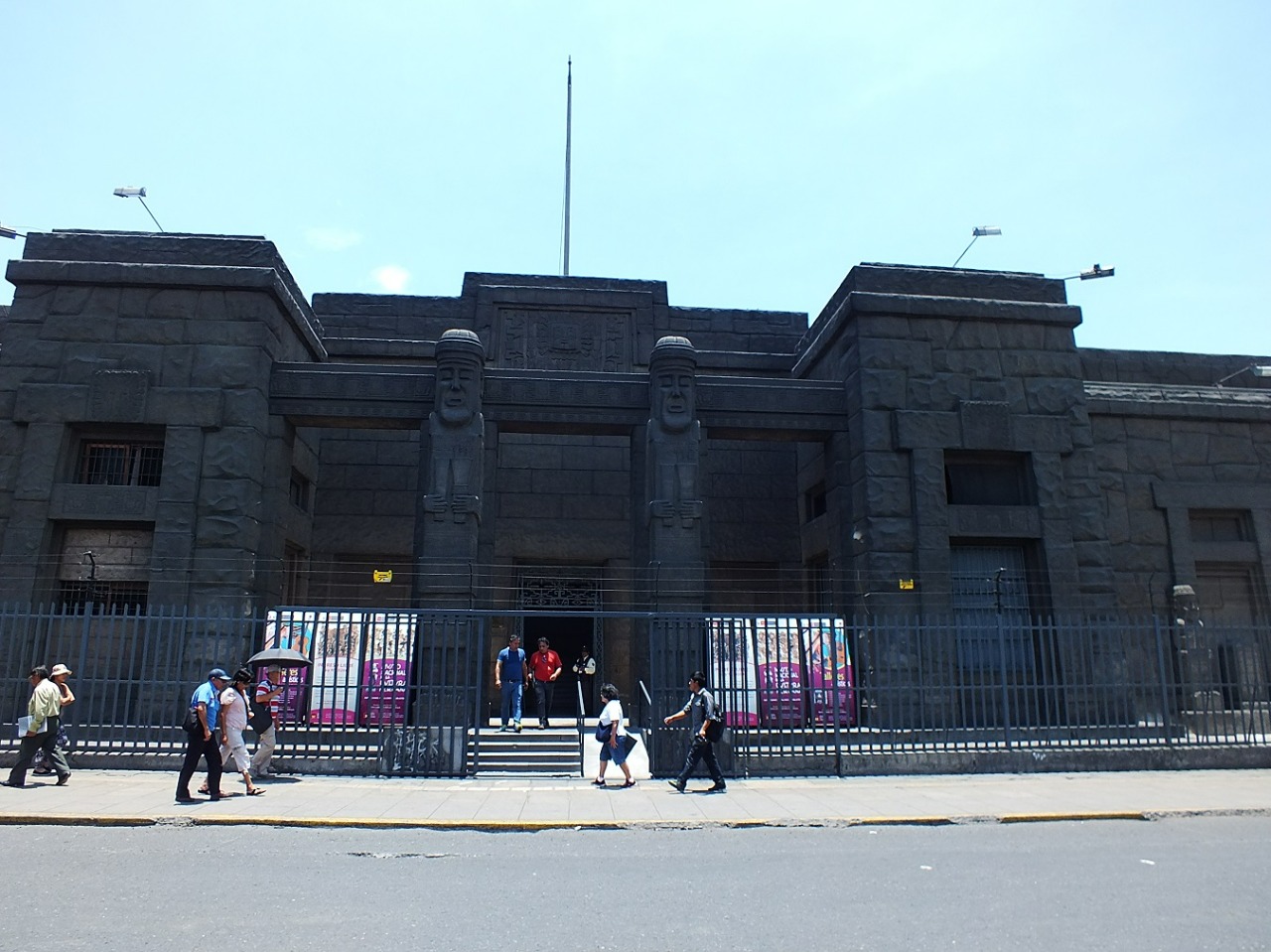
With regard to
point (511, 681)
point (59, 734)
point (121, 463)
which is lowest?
point (59, 734)

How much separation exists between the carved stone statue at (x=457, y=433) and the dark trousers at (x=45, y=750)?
20.7 ft

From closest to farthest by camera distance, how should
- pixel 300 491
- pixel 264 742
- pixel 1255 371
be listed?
pixel 264 742, pixel 300 491, pixel 1255 371

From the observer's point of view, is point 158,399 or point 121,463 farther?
point 121,463

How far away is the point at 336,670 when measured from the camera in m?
12.2

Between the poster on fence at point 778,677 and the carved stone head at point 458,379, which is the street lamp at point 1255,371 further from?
the carved stone head at point 458,379

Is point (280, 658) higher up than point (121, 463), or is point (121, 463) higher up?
point (121, 463)

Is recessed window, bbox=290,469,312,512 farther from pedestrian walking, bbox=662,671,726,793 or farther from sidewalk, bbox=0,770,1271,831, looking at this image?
pedestrian walking, bbox=662,671,726,793

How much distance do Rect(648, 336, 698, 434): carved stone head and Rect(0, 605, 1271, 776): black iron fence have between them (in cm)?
411

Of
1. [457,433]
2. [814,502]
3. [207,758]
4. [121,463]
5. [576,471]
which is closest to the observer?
[207,758]

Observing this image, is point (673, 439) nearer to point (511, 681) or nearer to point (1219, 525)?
point (511, 681)

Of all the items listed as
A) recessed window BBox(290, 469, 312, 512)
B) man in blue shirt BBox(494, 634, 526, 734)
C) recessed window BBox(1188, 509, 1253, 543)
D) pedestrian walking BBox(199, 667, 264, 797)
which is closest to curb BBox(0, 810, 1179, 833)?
pedestrian walking BBox(199, 667, 264, 797)

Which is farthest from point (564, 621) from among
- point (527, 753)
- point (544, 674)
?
point (527, 753)

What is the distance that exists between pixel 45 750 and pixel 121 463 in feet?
21.9

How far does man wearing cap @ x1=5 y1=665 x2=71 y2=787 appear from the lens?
35.1ft
